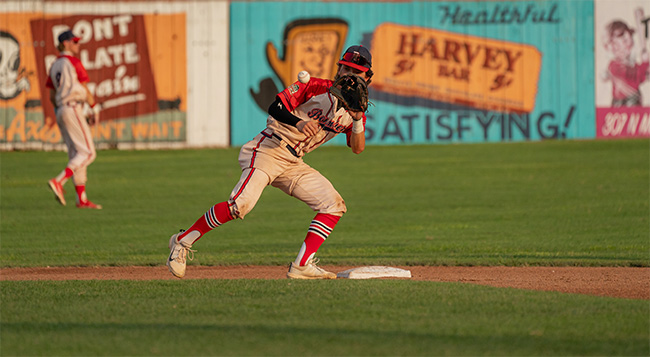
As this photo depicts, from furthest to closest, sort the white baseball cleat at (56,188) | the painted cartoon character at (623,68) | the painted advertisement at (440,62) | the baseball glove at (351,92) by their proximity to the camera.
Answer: the painted cartoon character at (623,68) < the painted advertisement at (440,62) < the white baseball cleat at (56,188) < the baseball glove at (351,92)

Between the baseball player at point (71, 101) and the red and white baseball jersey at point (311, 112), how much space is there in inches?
245

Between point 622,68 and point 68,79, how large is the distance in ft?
52.9

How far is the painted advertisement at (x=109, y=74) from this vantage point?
23391 mm

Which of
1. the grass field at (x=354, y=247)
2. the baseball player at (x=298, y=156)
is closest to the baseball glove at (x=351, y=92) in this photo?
the baseball player at (x=298, y=156)

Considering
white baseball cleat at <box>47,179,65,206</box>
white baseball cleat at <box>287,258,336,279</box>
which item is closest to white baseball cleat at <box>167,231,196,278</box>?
white baseball cleat at <box>287,258,336,279</box>

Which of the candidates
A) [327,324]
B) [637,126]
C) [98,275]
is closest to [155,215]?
[98,275]

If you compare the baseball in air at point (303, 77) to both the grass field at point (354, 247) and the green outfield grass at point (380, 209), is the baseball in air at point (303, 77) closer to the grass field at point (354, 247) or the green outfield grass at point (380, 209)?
the grass field at point (354, 247)

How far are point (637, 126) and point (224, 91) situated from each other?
1098cm

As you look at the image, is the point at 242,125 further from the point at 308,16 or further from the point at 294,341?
the point at 294,341

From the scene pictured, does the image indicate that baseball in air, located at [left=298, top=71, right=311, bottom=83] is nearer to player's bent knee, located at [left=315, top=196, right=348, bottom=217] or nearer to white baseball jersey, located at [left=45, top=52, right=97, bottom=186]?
player's bent knee, located at [left=315, top=196, right=348, bottom=217]

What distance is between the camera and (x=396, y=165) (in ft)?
66.3

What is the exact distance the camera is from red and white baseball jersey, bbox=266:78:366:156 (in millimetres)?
7809

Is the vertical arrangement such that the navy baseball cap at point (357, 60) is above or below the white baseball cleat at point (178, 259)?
above

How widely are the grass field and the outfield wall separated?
115cm
